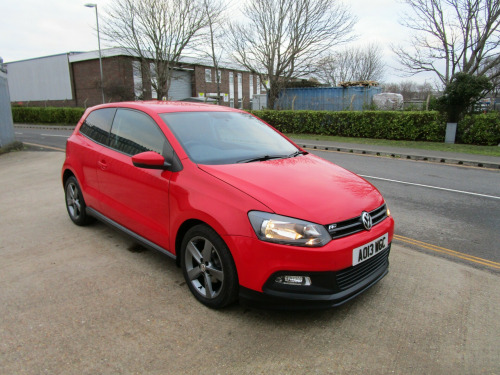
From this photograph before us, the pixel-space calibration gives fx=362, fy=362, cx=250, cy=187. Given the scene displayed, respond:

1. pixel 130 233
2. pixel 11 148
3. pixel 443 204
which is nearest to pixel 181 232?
pixel 130 233

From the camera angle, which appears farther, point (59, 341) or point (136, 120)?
point (136, 120)

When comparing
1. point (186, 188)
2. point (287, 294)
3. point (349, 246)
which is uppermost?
point (186, 188)

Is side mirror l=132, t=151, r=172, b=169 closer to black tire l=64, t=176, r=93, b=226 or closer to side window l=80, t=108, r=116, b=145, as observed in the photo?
side window l=80, t=108, r=116, b=145

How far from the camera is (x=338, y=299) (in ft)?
8.42

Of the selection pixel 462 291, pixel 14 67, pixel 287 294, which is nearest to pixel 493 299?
pixel 462 291

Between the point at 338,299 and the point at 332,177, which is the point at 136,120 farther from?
the point at 338,299

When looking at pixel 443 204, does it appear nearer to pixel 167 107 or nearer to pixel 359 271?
pixel 359 271

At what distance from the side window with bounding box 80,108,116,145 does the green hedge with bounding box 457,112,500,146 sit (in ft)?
49.5

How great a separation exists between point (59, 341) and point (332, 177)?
8.16 feet

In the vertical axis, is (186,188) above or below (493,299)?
above

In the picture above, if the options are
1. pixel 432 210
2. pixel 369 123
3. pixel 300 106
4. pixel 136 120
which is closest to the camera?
pixel 136 120

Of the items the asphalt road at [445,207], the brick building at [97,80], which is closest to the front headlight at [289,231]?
the asphalt road at [445,207]

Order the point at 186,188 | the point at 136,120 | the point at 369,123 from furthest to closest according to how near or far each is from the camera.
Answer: the point at 369,123
the point at 136,120
the point at 186,188

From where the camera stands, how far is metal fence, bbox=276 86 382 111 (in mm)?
25047
